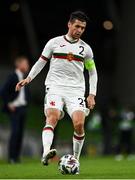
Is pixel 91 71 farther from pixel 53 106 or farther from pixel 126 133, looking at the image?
pixel 126 133

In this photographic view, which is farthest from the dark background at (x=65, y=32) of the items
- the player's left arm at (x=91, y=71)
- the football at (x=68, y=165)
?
the football at (x=68, y=165)

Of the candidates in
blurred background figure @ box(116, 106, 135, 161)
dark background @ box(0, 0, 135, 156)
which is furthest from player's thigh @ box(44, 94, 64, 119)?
dark background @ box(0, 0, 135, 156)

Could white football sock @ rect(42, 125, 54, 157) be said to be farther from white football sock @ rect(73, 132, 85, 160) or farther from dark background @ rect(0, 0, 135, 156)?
dark background @ rect(0, 0, 135, 156)

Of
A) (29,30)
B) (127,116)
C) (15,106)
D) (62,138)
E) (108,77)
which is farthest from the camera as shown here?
(108,77)

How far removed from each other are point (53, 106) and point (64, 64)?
725 mm

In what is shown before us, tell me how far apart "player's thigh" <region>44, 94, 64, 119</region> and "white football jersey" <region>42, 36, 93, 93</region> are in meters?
0.21

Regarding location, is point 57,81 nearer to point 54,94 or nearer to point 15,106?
point 54,94

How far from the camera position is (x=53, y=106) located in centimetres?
1226

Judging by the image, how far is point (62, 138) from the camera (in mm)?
29828

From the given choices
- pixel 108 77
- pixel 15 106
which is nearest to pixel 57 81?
pixel 15 106

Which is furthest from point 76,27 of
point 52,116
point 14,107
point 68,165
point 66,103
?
point 14,107

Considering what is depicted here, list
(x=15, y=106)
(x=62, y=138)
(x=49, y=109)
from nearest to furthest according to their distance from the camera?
(x=49, y=109) → (x=15, y=106) → (x=62, y=138)

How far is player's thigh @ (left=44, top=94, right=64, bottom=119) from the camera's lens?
12211 millimetres

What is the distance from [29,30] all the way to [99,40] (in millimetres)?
4998
